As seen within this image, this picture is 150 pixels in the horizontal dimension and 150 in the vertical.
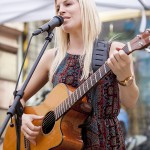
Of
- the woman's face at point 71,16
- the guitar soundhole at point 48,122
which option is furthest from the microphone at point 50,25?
the guitar soundhole at point 48,122

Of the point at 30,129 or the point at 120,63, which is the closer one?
the point at 120,63

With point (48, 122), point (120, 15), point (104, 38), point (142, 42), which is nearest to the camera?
point (142, 42)

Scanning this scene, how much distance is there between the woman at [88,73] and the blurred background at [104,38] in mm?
1283

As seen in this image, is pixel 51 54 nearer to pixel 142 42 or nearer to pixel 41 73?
pixel 41 73

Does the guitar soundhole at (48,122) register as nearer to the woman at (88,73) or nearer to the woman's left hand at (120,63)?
the woman at (88,73)

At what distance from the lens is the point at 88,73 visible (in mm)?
2312

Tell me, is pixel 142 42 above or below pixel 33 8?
below

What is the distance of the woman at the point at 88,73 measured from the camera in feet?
7.23

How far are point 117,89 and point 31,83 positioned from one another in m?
0.71

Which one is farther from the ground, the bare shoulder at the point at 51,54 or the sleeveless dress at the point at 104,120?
the bare shoulder at the point at 51,54

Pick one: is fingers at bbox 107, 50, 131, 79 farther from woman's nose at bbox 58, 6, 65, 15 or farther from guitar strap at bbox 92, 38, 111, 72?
woman's nose at bbox 58, 6, 65, 15

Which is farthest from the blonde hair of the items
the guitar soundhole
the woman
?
the guitar soundhole

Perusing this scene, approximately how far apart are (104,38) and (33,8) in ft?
3.13

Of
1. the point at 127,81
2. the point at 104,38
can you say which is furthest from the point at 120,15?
the point at 127,81
